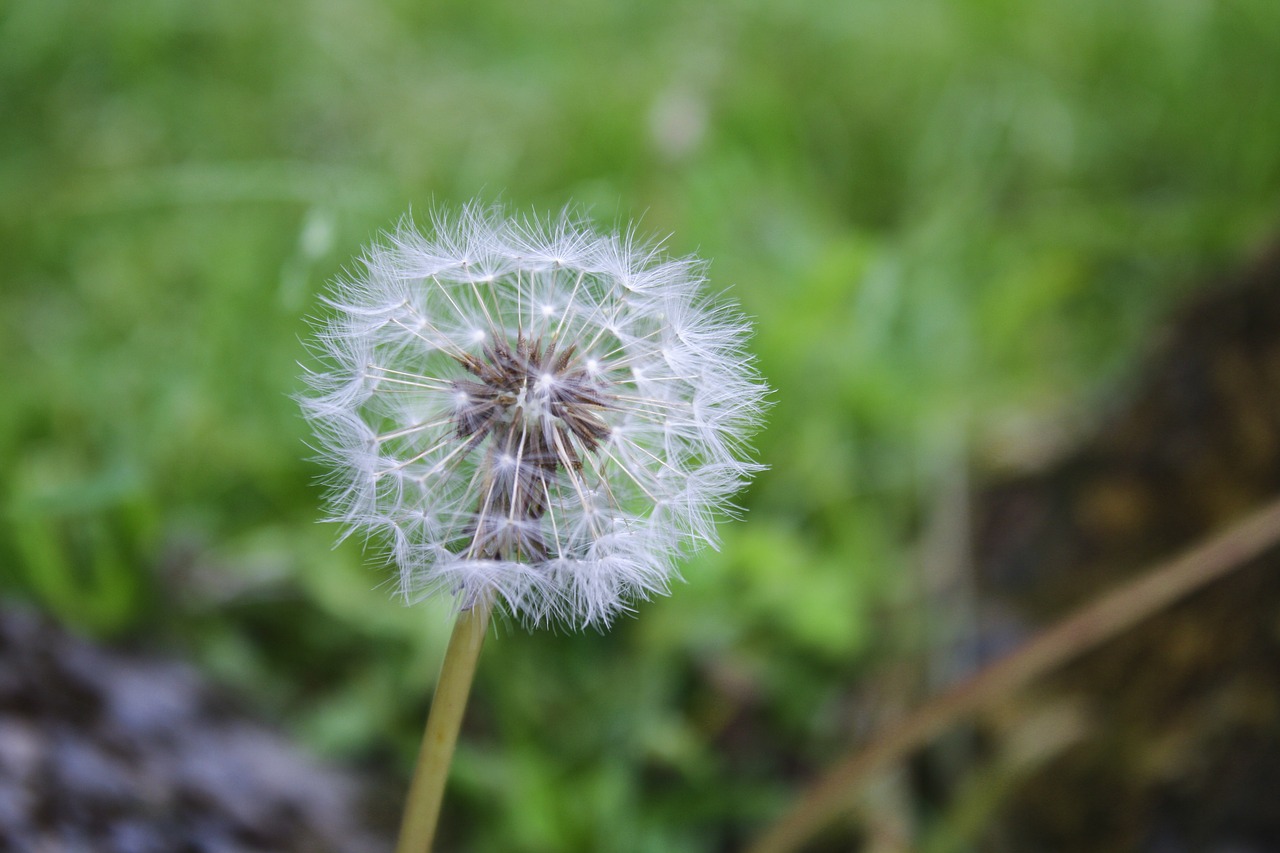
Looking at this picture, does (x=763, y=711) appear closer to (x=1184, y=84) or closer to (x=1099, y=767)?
(x=1099, y=767)

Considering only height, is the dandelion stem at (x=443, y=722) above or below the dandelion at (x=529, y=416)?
below

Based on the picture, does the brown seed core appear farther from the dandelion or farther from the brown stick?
the brown stick

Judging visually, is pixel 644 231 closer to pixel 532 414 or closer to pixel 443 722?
pixel 532 414

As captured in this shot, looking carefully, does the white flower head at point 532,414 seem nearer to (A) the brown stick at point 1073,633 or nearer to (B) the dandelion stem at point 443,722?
(B) the dandelion stem at point 443,722

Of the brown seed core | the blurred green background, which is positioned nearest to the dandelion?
the brown seed core

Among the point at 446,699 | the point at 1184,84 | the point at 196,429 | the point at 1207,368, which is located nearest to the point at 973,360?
the point at 1207,368

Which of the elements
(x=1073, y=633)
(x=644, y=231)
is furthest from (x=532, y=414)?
(x=644, y=231)

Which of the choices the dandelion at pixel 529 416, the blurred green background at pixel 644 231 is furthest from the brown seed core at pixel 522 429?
the blurred green background at pixel 644 231
